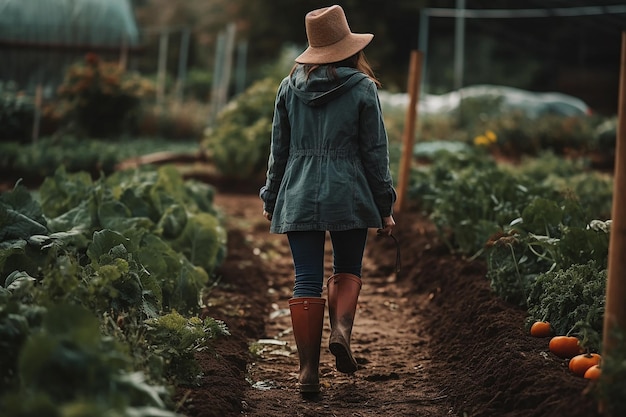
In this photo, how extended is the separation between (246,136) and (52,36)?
1052 cm

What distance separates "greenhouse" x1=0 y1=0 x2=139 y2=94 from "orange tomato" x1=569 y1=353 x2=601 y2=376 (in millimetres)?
17854

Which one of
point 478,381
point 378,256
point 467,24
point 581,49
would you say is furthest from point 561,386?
point 467,24

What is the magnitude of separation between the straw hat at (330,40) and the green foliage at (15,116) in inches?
352

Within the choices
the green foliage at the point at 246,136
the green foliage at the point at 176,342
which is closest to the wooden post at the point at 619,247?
the green foliage at the point at 176,342

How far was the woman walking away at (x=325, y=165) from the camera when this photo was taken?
4355 mm

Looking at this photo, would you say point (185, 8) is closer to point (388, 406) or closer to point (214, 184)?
point (214, 184)

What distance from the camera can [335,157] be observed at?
4.38 meters

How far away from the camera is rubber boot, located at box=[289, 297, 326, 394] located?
4395 mm

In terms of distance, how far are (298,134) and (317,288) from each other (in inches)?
28.1

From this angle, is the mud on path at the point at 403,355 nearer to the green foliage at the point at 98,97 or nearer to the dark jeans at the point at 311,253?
the dark jeans at the point at 311,253

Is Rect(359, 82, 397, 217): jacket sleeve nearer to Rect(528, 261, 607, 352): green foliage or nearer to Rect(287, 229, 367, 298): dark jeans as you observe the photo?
Rect(287, 229, 367, 298): dark jeans

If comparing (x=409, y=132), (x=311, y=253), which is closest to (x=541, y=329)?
(x=311, y=253)

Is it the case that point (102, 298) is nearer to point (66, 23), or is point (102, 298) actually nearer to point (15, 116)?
point (15, 116)

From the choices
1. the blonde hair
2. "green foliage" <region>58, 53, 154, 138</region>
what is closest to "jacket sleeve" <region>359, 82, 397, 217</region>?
the blonde hair
